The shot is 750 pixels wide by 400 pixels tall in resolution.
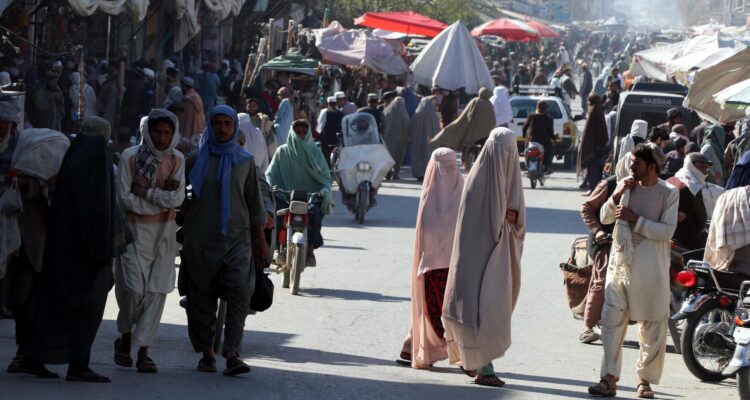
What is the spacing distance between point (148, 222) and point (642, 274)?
8.83 feet

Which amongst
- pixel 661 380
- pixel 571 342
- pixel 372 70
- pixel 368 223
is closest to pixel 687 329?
pixel 661 380

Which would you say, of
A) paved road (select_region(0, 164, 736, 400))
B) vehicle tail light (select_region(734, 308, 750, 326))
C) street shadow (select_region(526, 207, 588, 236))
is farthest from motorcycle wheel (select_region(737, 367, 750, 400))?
street shadow (select_region(526, 207, 588, 236))

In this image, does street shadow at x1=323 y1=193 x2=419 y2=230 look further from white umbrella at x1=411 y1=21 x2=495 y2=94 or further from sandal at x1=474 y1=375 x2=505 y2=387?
sandal at x1=474 y1=375 x2=505 y2=387

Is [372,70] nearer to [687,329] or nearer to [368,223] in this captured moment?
[368,223]

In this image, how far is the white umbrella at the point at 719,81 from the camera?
652 inches

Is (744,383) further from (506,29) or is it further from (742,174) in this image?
(506,29)

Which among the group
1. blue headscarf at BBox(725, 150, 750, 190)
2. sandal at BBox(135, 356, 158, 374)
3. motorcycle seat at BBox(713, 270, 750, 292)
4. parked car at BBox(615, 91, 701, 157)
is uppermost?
blue headscarf at BBox(725, 150, 750, 190)

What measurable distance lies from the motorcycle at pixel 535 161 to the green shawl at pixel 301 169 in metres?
10.2

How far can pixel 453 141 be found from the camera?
22609 mm

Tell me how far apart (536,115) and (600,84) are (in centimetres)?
1662

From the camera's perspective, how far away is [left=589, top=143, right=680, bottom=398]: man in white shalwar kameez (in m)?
8.02

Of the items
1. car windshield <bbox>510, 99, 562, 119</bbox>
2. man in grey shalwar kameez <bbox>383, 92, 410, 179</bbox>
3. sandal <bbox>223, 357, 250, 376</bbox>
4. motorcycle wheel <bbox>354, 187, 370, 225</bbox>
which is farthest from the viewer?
car windshield <bbox>510, 99, 562, 119</bbox>

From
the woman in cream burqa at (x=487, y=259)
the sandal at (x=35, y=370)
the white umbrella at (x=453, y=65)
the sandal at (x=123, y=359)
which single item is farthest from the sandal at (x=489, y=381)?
Result: the white umbrella at (x=453, y=65)

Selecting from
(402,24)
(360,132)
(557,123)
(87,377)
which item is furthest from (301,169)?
(402,24)
